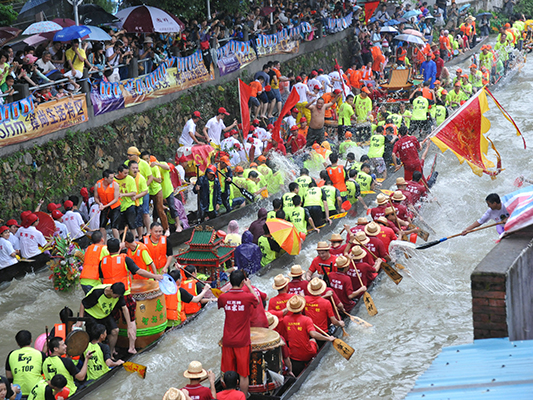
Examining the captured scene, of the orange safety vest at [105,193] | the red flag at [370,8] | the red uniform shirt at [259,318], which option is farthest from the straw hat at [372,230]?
the red flag at [370,8]

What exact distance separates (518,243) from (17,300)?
8116mm

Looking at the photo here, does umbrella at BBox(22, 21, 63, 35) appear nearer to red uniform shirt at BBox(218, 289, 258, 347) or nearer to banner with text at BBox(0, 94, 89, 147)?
banner with text at BBox(0, 94, 89, 147)

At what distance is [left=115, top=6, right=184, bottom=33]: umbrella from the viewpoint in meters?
16.8

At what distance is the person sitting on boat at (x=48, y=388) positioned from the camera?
7660 mm

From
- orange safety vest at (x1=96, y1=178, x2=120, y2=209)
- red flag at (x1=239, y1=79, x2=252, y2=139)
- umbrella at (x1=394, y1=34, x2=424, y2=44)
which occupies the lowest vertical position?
orange safety vest at (x1=96, y1=178, x2=120, y2=209)

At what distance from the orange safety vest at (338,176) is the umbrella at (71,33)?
5694 millimetres

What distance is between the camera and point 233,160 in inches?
651

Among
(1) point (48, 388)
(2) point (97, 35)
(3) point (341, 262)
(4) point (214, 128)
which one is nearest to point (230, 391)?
(1) point (48, 388)

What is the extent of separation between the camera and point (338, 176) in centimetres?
1505

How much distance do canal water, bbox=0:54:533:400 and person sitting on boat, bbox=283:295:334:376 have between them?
35 centimetres

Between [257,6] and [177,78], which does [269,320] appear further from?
[257,6]

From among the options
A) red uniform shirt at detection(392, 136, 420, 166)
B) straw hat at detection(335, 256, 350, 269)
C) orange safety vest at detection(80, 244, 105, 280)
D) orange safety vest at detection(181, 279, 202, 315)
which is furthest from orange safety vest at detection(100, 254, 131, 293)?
red uniform shirt at detection(392, 136, 420, 166)

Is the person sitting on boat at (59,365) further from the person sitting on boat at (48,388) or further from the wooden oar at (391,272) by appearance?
the wooden oar at (391,272)

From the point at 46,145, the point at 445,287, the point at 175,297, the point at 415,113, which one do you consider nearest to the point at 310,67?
the point at 415,113
